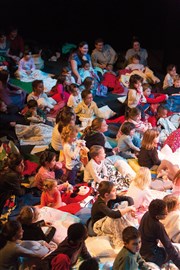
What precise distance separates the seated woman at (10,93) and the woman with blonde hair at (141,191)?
252 centimetres

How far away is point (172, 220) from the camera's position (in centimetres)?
449

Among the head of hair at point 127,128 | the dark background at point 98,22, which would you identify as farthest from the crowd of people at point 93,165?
the dark background at point 98,22

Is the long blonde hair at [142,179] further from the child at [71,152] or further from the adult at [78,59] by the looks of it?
the adult at [78,59]

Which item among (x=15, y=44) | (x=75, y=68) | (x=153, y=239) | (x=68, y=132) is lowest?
(x=153, y=239)

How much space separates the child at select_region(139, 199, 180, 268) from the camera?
416 centimetres

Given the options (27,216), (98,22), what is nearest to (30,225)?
(27,216)

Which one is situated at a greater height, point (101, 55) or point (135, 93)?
point (101, 55)

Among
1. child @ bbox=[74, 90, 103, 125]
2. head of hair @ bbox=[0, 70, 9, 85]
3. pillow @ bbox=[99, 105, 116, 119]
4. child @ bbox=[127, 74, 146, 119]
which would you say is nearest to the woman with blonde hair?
child @ bbox=[74, 90, 103, 125]

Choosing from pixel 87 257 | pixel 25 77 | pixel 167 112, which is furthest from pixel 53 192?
pixel 25 77

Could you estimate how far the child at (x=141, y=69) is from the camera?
27.0ft

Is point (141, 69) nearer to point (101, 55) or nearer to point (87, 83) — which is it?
point (101, 55)

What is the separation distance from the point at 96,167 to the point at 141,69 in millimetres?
3474

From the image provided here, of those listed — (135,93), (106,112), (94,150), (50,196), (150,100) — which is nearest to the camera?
(50,196)

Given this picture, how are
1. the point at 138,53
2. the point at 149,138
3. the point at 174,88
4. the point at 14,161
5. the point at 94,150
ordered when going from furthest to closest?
the point at 138,53, the point at 174,88, the point at 149,138, the point at 94,150, the point at 14,161
